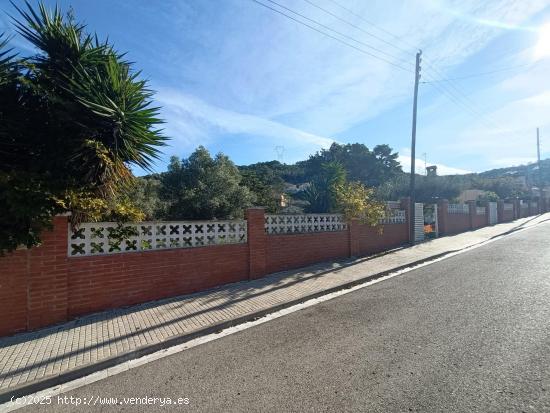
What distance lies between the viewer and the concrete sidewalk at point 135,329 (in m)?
3.61

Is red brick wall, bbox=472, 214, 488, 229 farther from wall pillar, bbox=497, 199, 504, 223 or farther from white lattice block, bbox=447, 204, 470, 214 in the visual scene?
wall pillar, bbox=497, 199, 504, 223

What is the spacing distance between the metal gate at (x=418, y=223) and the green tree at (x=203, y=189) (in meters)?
7.21

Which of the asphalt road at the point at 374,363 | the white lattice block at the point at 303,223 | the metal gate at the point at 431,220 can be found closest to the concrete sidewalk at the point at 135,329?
the asphalt road at the point at 374,363

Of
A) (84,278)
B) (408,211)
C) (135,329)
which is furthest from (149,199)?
(408,211)

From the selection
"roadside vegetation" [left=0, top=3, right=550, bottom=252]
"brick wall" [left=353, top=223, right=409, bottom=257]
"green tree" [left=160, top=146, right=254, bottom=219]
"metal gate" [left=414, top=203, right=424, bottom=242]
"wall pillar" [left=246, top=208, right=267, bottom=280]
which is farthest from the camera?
"metal gate" [left=414, top=203, right=424, bottom=242]

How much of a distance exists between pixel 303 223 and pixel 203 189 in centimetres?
608

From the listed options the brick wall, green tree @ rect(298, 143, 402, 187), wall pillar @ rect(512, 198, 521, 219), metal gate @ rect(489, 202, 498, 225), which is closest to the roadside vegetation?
the brick wall

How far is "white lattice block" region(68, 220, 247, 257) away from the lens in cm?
534

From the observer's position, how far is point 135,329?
4676 millimetres

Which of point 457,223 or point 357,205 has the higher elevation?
point 357,205

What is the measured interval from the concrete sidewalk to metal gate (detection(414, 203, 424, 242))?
714 cm

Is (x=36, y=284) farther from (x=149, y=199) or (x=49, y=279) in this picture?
(x=149, y=199)

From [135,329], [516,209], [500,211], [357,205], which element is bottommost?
[135,329]

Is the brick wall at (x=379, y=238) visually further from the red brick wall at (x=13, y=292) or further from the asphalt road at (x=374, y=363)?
the red brick wall at (x=13, y=292)
